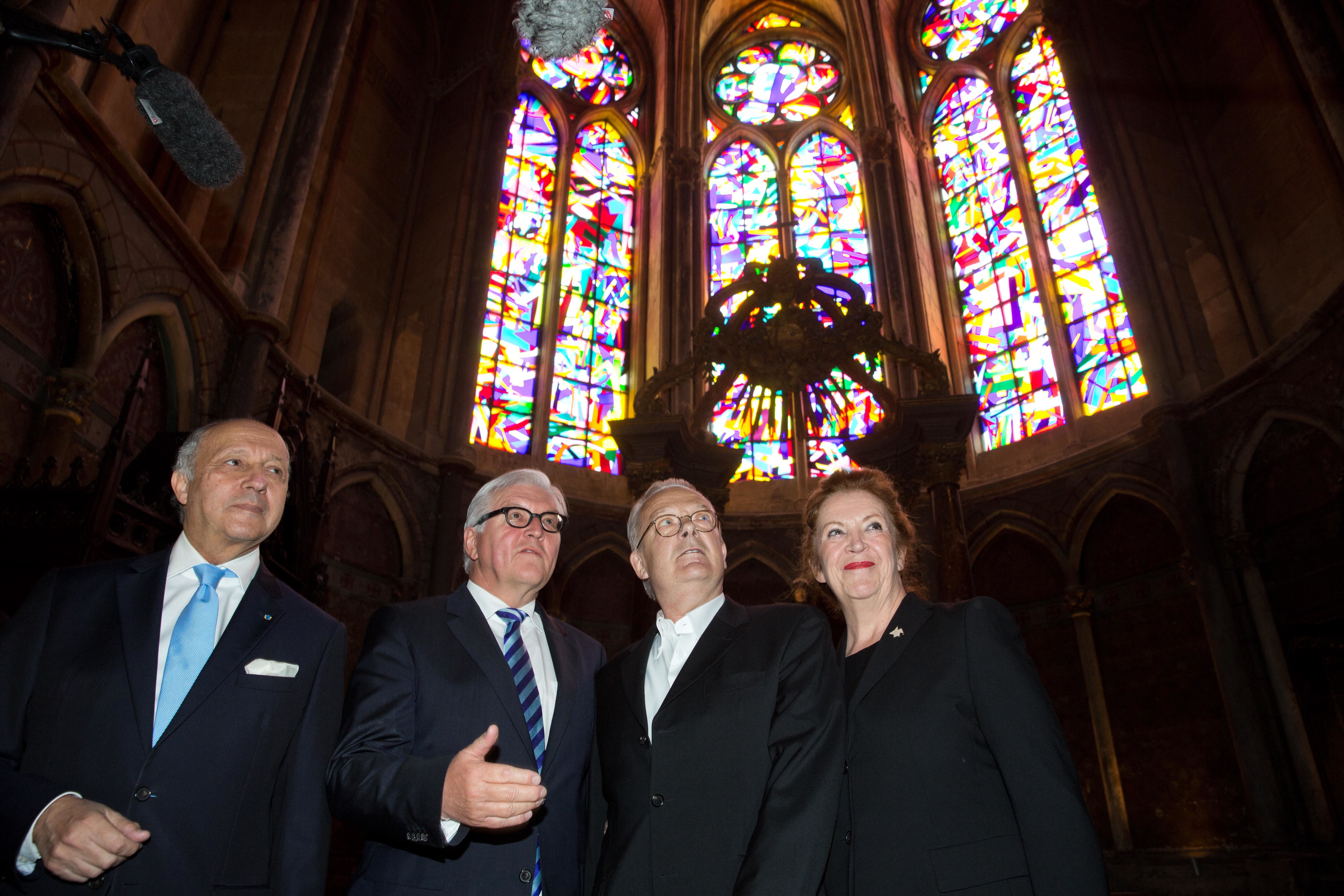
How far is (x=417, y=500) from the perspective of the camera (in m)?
8.88

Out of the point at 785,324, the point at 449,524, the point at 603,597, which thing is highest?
the point at 785,324

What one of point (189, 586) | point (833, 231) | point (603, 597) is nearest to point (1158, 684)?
point (603, 597)

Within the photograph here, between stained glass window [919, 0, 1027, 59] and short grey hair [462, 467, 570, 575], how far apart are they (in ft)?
42.7

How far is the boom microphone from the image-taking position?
2.25 metres

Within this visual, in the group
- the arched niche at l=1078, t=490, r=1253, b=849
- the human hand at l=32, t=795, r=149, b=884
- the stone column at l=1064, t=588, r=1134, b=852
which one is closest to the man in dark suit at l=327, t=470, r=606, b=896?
the human hand at l=32, t=795, r=149, b=884

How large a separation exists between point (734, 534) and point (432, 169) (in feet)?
21.2

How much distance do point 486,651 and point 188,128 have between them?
180 cm

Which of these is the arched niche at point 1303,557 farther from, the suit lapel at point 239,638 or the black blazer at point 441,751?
the suit lapel at point 239,638

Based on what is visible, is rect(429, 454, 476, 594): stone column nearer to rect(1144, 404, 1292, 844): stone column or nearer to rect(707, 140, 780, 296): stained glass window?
rect(707, 140, 780, 296): stained glass window

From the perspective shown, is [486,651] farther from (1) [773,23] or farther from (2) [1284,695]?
(1) [773,23]

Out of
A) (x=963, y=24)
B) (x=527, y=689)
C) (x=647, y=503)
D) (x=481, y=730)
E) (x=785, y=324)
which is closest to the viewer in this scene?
(x=481, y=730)

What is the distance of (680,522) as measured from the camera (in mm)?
2150

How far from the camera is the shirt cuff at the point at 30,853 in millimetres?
1433

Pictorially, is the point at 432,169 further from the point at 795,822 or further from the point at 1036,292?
the point at 795,822
